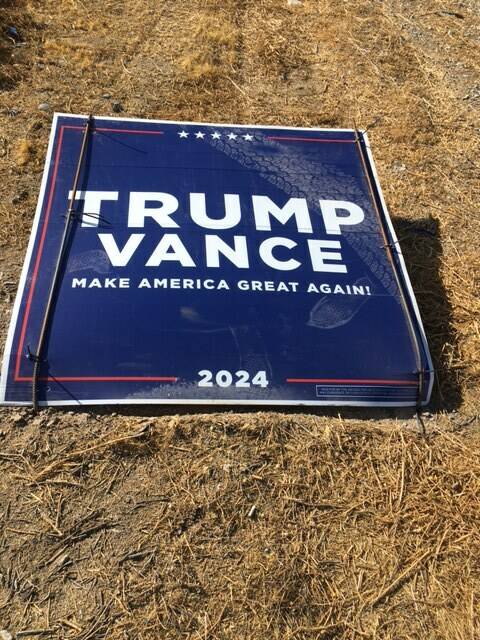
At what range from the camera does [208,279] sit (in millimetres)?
3914

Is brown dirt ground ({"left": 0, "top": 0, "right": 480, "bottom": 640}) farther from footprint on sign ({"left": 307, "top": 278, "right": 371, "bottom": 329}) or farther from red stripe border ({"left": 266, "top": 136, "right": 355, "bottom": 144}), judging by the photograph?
red stripe border ({"left": 266, "top": 136, "right": 355, "bottom": 144})

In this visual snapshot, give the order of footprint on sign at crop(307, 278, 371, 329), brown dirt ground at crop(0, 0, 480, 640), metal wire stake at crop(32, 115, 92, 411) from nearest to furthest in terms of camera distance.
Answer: brown dirt ground at crop(0, 0, 480, 640) → metal wire stake at crop(32, 115, 92, 411) → footprint on sign at crop(307, 278, 371, 329)

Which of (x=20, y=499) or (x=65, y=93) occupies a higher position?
(x=65, y=93)

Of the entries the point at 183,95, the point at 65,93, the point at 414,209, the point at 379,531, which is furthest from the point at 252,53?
the point at 379,531

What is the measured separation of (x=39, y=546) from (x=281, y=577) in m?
1.24

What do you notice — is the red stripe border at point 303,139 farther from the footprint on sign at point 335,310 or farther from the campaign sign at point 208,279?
the footprint on sign at point 335,310

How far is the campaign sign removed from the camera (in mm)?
3588

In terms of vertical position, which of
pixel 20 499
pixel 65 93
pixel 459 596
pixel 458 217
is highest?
pixel 65 93

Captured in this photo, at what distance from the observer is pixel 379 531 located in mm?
3250

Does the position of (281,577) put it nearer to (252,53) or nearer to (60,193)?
(60,193)

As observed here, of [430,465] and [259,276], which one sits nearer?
[430,465]

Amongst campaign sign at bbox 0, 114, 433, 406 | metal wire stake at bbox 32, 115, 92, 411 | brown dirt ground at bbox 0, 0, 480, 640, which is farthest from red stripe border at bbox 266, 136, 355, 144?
metal wire stake at bbox 32, 115, 92, 411

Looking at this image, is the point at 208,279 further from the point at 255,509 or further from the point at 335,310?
the point at 255,509

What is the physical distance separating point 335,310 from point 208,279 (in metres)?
0.86
